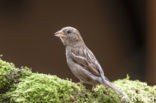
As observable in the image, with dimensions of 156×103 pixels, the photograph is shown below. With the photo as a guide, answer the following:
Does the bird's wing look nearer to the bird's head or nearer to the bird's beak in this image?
the bird's head

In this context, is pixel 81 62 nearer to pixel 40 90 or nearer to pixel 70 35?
pixel 70 35

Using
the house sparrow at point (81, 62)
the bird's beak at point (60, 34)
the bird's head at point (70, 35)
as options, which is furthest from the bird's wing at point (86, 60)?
the bird's beak at point (60, 34)

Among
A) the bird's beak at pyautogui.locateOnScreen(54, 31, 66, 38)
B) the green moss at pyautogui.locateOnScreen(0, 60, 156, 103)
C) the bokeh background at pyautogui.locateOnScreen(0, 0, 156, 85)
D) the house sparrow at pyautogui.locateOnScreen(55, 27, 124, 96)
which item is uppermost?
the bokeh background at pyautogui.locateOnScreen(0, 0, 156, 85)

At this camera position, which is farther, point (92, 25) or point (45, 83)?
point (92, 25)

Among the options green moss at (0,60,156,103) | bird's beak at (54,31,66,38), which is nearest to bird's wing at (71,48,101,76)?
bird's beak at (54,31,66,38)

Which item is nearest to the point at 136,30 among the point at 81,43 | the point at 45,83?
the point at 81,43

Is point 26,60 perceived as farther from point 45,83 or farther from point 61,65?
point 45,83
